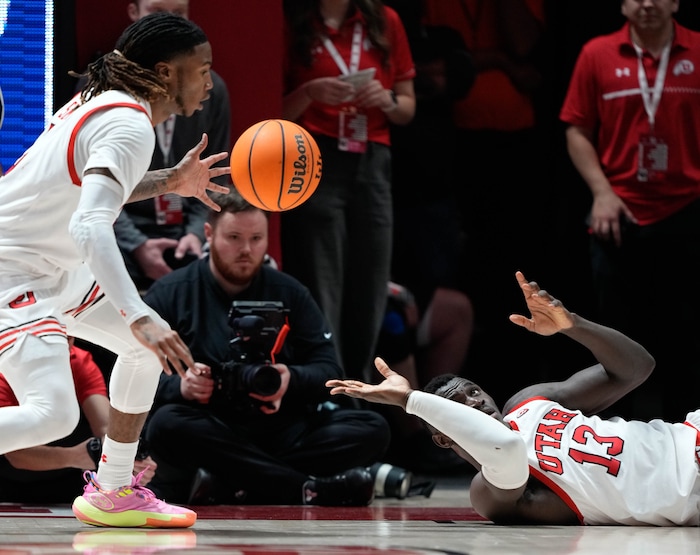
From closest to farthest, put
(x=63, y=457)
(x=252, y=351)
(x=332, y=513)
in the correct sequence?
(x=332, y=513) < (x=63, y=457) < (x=252, y=351)

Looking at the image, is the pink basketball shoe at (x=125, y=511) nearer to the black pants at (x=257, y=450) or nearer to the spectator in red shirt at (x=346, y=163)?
the black pants at (x=257, y=450)

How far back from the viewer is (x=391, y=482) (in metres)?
5.46

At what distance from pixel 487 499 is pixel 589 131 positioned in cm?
289

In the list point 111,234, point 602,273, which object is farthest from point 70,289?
point 602,273

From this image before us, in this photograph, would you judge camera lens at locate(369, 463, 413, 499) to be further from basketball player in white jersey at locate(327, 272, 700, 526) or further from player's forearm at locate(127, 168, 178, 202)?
player's forearm at locate(127, 168, 178, 202)

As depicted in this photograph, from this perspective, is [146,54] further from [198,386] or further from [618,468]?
[618,468]

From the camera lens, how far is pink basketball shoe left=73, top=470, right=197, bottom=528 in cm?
384

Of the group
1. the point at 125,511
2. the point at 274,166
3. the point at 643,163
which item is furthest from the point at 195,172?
the point at 643,163

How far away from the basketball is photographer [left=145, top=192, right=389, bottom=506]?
61 cm

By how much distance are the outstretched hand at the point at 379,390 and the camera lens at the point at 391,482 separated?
172 centimetres

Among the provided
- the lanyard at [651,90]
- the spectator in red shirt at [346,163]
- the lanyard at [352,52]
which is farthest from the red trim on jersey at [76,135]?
the lanyard at [651,90]

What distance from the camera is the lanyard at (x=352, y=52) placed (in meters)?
6.00

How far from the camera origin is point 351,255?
6078mm

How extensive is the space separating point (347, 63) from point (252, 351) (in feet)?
5.72
